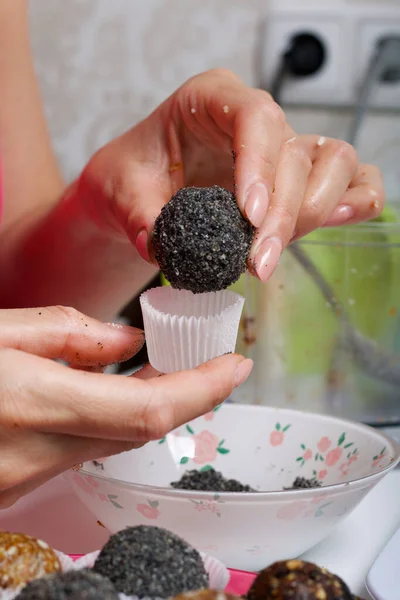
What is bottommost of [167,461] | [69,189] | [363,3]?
[167,461]

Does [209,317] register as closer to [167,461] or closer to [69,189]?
[167,461]

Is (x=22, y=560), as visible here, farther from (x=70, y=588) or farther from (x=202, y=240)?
(x=202, y=240)

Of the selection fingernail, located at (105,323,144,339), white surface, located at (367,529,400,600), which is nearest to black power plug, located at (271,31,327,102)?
fingernail, located at (105,323,144,339)

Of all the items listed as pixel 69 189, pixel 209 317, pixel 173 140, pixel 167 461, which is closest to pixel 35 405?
pixel 209 317

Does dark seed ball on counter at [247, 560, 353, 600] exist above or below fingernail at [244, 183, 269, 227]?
below

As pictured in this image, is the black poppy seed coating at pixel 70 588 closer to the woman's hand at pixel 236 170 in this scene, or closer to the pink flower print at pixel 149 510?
the pink flower print at pixel 149 510

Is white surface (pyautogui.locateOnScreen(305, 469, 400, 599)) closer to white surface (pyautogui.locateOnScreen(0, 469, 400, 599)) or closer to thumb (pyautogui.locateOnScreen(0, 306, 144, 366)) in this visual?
white surface (pyautogui.locateOnScreen(0, 469, 400, 599))
